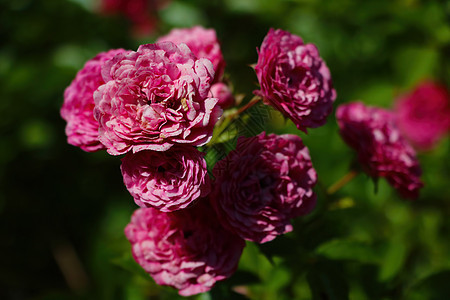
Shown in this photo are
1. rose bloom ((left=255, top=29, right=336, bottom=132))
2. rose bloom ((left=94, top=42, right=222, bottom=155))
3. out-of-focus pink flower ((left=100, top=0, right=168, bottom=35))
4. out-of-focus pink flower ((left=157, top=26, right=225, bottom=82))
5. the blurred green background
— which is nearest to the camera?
rose bloom ((left=94, top=42, right=222, bottom=155))

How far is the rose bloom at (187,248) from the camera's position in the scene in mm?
996

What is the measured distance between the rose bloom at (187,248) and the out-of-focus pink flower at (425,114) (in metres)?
1.74

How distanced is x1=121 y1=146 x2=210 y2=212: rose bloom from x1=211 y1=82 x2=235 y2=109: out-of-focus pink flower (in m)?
0.22

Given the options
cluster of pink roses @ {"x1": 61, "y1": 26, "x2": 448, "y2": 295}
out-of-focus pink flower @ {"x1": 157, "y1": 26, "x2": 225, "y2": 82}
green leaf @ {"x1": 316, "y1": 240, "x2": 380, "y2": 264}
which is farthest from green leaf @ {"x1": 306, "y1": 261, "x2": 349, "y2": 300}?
out-of-focus pink flower @ {"x1": 157, "y1": 26, "x2": 225, "y2": 82}

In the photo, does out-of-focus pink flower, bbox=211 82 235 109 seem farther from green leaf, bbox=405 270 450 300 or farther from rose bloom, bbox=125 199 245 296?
green leaf, bbox=405 270 450 300

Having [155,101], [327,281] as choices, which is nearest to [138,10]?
[155,101]

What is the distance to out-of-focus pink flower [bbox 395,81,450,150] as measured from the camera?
7.80 feet

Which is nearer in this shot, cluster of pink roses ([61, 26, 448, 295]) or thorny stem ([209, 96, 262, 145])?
cluster of pink roses ([61, 26, 448, 295])

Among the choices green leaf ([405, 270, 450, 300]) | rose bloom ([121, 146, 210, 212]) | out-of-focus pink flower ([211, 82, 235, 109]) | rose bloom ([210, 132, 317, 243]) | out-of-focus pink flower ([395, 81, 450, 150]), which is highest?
out-of-focus pink flower ([211, 82, 235, 109])

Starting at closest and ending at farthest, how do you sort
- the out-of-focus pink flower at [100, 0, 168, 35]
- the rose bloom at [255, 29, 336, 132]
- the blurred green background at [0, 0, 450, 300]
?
the rose bloom at [255, 29, 336, 132]
the blurred green background at [0, 0, 450, 300]
the out-of-focus pink flower at [100, 0, 168, 35]

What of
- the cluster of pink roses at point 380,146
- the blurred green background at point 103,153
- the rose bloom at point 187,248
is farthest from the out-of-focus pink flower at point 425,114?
the rose bloom at point 187,248

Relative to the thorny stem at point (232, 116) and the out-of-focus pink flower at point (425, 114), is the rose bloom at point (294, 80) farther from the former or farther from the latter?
the out-of-focus pink flower at point (425, 114)

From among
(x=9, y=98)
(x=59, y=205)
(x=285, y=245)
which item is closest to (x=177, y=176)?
(x=285, y=245)

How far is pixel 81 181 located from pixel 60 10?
91cm
